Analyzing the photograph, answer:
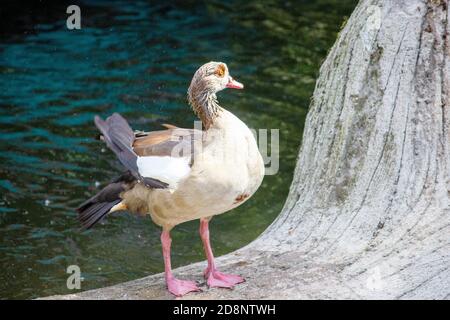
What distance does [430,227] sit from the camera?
4930 mm

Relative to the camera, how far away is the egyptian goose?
15.3ft

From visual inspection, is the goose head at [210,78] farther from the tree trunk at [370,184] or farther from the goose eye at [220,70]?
the tree trunk at [370,184]

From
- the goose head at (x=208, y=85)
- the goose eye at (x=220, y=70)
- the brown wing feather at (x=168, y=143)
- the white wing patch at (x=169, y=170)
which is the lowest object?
the white wing patch at (x=169, y=170)

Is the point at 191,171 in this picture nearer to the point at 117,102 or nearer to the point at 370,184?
the point at 370,184

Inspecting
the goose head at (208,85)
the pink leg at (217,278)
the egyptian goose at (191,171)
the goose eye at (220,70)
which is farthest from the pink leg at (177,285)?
the goose eye at (220,70)

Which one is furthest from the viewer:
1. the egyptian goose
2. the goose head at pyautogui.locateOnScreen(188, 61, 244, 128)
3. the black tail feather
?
the black tail feather

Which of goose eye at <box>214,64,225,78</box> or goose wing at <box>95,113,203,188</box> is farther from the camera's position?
goose eye at <box>214,64,225,78</box>

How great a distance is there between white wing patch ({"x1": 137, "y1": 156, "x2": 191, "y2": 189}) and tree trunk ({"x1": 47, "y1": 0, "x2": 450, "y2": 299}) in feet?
2.31

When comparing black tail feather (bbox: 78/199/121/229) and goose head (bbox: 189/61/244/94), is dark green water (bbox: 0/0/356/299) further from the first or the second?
goose head (bbox: 189/61/244/94)

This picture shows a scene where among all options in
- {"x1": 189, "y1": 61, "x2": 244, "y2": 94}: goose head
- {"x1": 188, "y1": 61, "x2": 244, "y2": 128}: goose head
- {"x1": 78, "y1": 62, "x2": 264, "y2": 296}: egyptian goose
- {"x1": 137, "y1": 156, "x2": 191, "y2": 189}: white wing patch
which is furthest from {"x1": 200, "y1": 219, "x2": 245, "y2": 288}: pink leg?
{"x1": 189, "y1": 61, "x2": 244, "y2": 94}: goose head

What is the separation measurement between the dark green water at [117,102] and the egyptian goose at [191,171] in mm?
2793

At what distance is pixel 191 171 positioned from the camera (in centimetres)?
468

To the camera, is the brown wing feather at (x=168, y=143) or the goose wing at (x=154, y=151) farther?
the brown wing feather at (x=168, y=143)

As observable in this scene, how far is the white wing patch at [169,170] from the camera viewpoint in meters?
4.69
